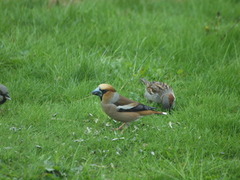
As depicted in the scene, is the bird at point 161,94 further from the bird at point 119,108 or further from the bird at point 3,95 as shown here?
the bird at point 3,95

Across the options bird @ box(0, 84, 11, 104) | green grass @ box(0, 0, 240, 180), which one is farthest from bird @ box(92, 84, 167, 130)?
bird @ box(0, 84, 11, 104)

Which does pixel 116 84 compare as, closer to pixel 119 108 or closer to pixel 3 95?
pixel 119 108

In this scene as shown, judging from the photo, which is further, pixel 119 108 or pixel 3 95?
pixel 3 95

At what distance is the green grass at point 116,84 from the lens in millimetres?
5867

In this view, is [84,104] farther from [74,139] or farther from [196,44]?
[196,44]

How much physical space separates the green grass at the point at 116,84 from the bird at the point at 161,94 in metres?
0.19

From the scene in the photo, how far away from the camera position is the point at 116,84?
8.45 metres

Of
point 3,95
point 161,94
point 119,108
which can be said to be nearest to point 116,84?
point 161,94

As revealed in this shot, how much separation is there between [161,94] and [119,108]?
4.14ft

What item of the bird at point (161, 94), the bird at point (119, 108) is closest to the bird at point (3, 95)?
the bird at point (119, 108)

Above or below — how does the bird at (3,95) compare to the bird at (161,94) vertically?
above

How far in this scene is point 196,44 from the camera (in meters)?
9.69

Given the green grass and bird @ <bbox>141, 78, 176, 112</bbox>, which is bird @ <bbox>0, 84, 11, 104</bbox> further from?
bird @ <bbox>141, 78, 176, 112</bbox>

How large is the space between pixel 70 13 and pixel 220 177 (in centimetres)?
589
